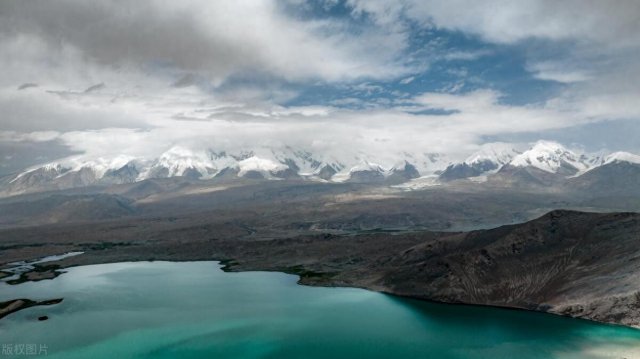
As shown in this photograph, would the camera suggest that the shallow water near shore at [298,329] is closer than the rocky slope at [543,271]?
Yes

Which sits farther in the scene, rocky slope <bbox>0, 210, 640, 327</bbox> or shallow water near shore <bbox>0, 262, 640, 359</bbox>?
rocky slope <bbox>0, 210, 640, 327</bbox>

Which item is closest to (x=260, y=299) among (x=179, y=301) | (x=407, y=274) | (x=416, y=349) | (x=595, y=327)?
(x=179, y=301)

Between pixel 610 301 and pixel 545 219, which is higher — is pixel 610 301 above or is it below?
below

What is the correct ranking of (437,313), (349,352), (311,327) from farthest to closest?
(437,313), (311,327), (349,352)

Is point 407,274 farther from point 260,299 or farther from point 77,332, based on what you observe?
point 77,332

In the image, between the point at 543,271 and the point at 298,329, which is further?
the point at 543,271

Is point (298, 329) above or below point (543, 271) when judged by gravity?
below

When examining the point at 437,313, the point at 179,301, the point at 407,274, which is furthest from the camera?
the point at 407,274

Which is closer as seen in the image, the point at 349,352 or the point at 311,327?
the point at 349,352
